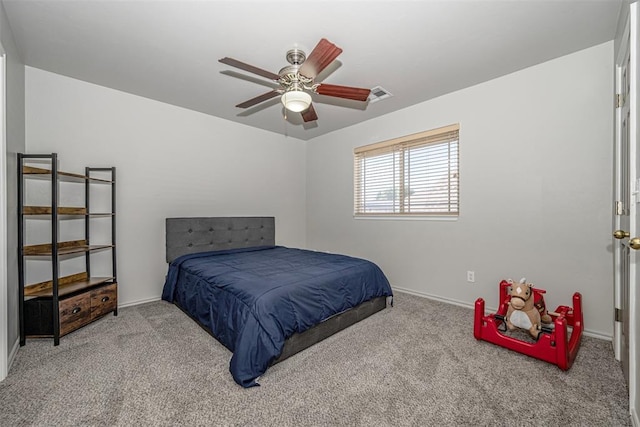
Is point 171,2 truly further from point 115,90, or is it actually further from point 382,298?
point 382,298

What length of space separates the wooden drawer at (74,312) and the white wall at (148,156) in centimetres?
63

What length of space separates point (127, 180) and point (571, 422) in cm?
406

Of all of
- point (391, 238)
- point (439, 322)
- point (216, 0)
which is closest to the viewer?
point (216, 0)

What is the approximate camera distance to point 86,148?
2904mm

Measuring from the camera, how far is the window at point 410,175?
128 inches

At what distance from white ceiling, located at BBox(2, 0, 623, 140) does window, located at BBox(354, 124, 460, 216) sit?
0.68 m

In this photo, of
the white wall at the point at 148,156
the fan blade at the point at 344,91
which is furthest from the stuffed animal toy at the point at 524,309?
the white wall at the point at 148,156

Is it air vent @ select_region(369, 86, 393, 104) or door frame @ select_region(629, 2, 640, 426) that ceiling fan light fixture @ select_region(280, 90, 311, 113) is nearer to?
air vent @ select_region(369, 86, 393, 104)

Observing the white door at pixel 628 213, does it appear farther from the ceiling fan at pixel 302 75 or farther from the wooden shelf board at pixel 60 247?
the wooden shelf board at pixel 60 247

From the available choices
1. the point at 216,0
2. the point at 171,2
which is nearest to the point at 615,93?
the point at 216,0

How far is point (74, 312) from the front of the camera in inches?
94.2

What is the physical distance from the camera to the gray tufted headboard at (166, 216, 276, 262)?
3.38 metres

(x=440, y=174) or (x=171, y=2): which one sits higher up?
(x=171, y=2)

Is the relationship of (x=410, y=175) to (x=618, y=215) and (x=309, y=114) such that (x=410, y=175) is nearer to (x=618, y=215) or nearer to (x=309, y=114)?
(x=309, y=114)
